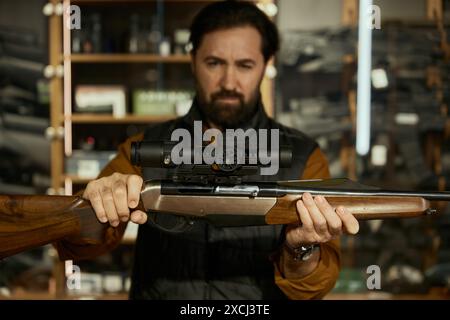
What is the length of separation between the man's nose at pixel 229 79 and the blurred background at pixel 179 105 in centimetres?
161

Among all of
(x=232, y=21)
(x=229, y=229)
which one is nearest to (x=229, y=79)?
(x=232, y=21)

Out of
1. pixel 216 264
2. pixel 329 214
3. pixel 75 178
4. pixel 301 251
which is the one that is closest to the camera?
pixel 329 214

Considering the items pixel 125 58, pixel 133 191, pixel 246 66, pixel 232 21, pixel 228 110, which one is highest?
pixel 125 58

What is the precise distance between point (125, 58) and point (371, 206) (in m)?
2.28

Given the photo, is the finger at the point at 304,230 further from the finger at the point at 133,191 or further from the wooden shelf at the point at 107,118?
the wooden shelf at the point at 107,118

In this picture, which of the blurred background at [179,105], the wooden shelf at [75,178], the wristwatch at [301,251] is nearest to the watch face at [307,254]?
the wristwatch at [301,251]

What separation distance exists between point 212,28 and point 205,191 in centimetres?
59

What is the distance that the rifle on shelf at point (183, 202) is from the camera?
57.9 inches

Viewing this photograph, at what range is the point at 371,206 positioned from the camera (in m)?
1.44

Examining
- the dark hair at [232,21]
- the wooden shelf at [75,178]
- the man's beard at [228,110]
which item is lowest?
the wooden shelf at [75,178]

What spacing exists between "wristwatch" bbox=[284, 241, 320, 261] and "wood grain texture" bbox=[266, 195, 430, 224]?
0.27ft

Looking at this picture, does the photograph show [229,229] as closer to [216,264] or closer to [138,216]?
[216,264]
